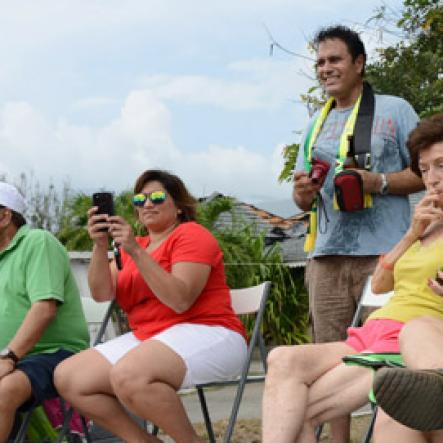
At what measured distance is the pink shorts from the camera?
319 cm

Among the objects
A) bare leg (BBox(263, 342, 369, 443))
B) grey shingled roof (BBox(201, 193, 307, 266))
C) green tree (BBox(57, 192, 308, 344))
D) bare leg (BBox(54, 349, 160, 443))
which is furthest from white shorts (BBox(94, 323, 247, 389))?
grey shingled roof (BBox(201, 193, 307, 266))

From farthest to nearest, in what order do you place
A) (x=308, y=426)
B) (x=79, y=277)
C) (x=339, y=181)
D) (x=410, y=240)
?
(x=79, y=277) < (x=339, y=181) < (x=410, y=240) < (x=308, y=426)

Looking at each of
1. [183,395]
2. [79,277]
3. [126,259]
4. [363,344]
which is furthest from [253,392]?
[363,344]

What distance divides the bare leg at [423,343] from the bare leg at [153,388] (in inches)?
51.6

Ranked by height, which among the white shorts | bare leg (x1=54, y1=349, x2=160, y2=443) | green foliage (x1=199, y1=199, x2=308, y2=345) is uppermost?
the white shorts

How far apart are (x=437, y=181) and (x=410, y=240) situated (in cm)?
24

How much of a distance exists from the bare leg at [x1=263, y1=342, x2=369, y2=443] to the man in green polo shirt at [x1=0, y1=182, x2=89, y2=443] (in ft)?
4.52

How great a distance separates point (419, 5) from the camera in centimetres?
1241

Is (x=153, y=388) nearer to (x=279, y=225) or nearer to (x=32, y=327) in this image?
(x=32, y=327)

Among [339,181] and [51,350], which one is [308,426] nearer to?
[339,181]

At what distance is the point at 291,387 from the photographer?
10.3ft

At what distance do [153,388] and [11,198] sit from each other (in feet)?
4.41

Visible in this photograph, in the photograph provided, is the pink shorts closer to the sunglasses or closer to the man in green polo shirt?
the sunglasses

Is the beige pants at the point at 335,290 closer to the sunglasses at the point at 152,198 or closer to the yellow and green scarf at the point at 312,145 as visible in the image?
the yellow and green scarf at the point at 312,145
